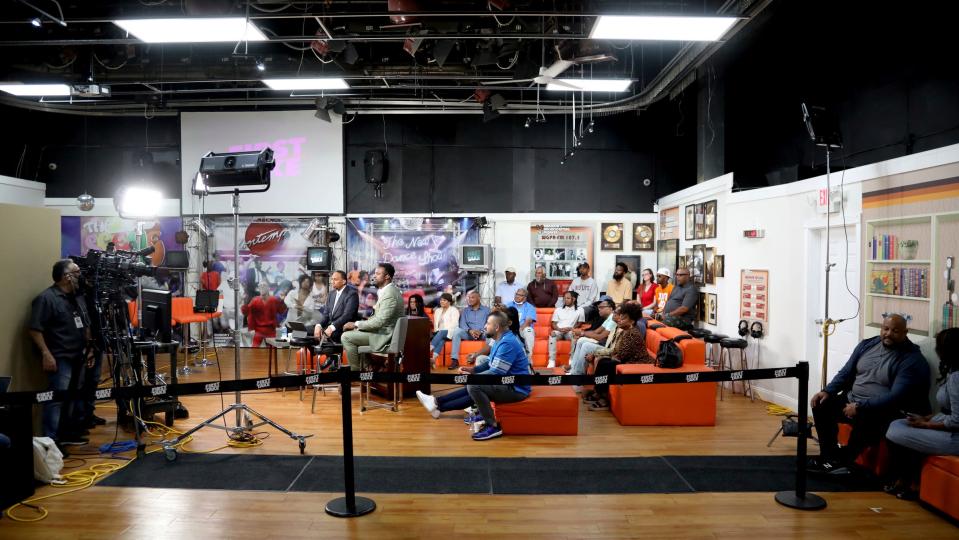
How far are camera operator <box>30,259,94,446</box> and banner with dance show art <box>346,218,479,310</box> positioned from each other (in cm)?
633

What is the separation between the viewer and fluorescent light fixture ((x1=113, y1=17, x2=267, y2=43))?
5.94m

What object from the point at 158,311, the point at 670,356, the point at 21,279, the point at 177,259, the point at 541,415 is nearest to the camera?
the point at 21,279

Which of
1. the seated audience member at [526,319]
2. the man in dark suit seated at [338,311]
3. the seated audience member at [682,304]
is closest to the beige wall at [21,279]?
the man in dark suit seated at [338,311]

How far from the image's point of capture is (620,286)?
11.3 meters

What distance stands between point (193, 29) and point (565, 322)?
6587 millimetres

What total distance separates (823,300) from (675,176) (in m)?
5.95

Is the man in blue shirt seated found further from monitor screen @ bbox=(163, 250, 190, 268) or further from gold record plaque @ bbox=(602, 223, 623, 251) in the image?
monitor screen @ bbox=(163, 250, 190, 268)

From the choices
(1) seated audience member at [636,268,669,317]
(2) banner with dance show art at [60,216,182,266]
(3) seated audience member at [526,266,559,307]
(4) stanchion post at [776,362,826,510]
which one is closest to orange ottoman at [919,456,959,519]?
(4) stanchion post at [776,362,826,510]

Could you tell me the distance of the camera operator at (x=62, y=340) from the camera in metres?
5.32

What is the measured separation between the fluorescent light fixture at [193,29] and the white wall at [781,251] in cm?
625

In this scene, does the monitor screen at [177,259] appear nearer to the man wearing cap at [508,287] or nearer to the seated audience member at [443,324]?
the seated audience member at [443,324]

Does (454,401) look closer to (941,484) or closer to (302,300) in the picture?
(941,484)

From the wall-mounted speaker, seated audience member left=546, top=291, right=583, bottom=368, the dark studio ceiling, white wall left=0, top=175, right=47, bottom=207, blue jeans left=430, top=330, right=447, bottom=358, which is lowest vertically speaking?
blue jeans left=430, top=330, right=447, bottom=358

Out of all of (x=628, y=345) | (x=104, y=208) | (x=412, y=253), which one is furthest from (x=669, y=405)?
(x=104, y=208)
